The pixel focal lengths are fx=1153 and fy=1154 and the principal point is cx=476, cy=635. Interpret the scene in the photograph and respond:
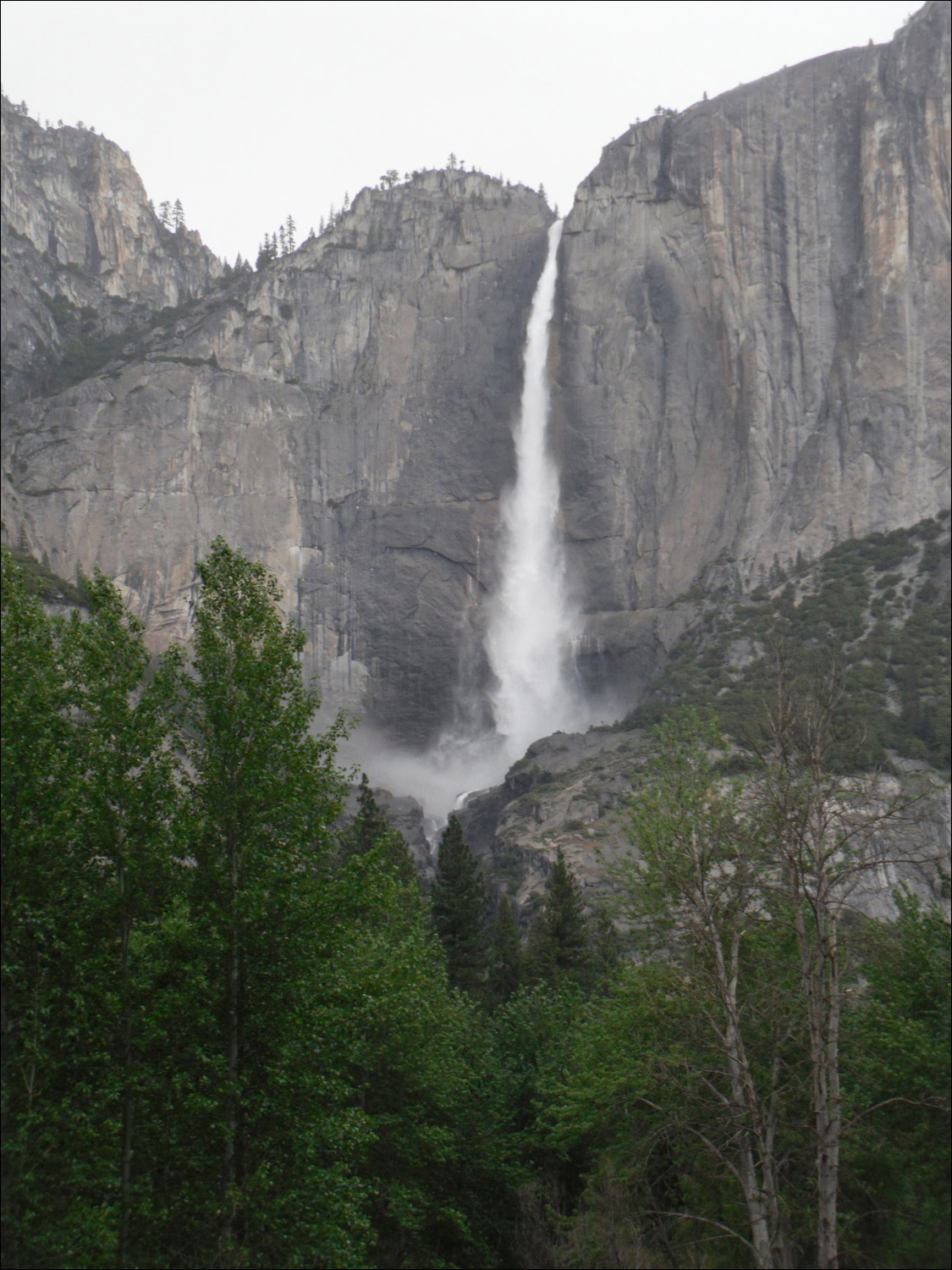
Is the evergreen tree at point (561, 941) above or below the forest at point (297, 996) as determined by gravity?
above

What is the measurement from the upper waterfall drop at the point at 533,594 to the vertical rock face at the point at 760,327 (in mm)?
1954

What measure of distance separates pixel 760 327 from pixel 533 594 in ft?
87.8

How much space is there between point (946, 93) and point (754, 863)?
82994 mm

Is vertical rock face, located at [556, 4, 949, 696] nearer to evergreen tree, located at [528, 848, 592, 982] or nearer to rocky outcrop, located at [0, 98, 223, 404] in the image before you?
rocky outcrop, located at [0, 98, 223, 404]

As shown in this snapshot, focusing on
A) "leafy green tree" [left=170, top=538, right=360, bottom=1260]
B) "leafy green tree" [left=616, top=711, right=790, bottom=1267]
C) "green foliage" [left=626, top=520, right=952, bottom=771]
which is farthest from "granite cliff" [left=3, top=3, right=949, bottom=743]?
"leafy green tree" [left=170, top=538, right=360, bottom=1260]

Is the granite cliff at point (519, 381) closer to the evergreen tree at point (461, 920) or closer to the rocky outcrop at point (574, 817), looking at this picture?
the rocky outcrop at point (574, 817)

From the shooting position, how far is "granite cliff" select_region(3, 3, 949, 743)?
83.9m

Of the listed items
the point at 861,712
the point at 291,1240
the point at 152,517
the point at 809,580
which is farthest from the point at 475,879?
the point at 152,517

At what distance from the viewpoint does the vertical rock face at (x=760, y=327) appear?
3246 inches

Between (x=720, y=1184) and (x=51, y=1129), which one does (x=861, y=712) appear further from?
(x=51, y=1129)

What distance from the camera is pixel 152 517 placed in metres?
87.4

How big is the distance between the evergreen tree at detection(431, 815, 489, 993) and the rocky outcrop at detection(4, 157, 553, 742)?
46.0 meters

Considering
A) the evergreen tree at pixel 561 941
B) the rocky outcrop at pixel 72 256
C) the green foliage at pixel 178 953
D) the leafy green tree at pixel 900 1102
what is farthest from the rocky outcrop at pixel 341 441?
the leafy green tree at pixel 900 1102

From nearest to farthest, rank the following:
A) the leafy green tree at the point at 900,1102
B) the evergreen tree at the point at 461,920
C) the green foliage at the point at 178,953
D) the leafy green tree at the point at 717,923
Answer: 1. the green foliage at the point at 178,953
2. the leafy green tree at the point at 717,923
3. the leafy green tree at the point at 900,1102
4. the evergreen tree at the point at 461,920
